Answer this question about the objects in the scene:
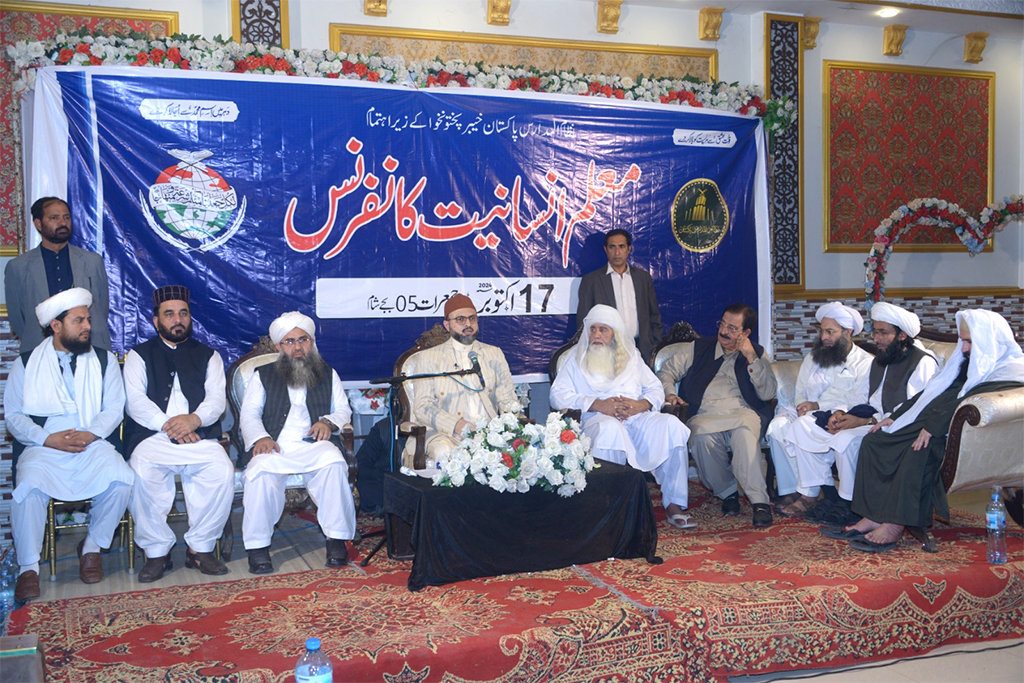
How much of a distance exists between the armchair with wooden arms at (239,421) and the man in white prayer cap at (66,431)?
1.82ft

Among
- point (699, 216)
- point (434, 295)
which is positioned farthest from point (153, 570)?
point (699, 216)

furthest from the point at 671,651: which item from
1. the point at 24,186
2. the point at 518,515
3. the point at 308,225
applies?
the point at 24,186

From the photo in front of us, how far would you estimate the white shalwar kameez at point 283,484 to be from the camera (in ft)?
14.4

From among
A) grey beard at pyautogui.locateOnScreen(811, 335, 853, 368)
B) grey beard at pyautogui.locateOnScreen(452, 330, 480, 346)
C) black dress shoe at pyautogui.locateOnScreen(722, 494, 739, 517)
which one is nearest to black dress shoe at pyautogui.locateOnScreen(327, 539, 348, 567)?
grey beard at pyautogui.locateOnScreen(452, 330, 480, 346)

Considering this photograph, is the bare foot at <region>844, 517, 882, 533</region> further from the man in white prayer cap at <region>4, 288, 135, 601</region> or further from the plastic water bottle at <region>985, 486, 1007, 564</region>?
the man in white prayer cap at <region>4, 288, 135, 601</region>

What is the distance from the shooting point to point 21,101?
5059mm

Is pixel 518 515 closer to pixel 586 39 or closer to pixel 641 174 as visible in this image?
pixel 641 174

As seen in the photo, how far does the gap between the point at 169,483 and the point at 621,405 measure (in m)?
2.47

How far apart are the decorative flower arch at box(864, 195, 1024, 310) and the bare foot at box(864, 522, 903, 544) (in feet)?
9.98

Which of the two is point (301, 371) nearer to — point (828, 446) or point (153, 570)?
point (153, 570)

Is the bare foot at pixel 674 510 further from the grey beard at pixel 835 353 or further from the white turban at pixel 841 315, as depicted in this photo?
the white turban at pixel 841 315

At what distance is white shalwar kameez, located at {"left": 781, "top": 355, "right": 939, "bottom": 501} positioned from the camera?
191 inches

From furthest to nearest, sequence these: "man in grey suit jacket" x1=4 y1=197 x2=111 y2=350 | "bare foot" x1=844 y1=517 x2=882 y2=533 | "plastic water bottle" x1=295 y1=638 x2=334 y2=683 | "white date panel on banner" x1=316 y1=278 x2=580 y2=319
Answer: "white date panel on banner" x1=316 y1=278 x2=580 y2=319
"man in grey suit jacket" x1=4 y1=197 x2=111 y2=350
"bare foot" x1=844 y1=517 x2=882 y2=533
"plastic water bottle" x1=295 y1=638 x2=334 y2=683

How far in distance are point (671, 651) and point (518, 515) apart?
95 centimetres
